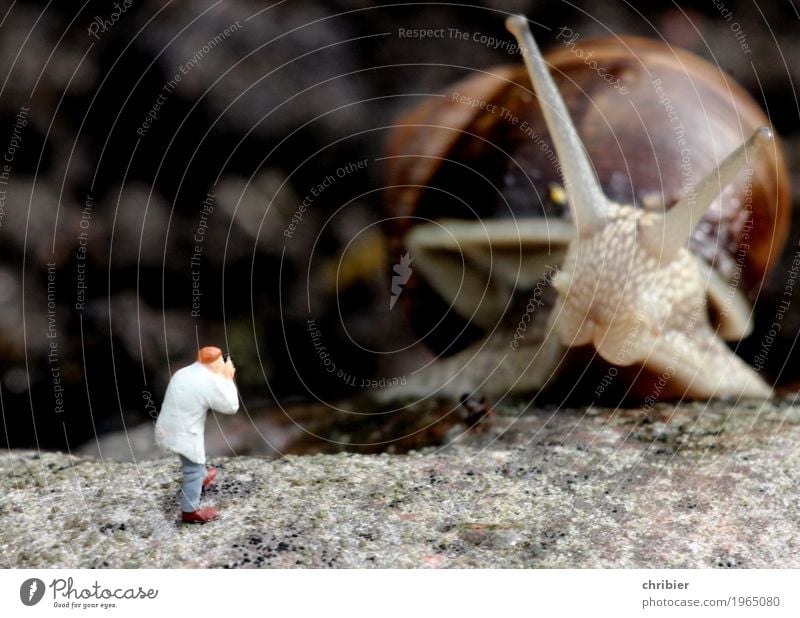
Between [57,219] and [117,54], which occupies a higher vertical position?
[117,54]

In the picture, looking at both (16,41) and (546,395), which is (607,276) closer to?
(546,395)

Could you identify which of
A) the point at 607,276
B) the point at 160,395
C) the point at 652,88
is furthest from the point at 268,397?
the point at 652,88

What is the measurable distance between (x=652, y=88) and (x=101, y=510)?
74 centimetres

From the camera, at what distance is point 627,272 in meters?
0.84

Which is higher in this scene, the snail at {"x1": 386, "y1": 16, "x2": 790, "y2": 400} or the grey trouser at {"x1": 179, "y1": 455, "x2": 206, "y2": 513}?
the snail at {"x1": 386, "y1": 16, "x2": 790, "y2": 400}

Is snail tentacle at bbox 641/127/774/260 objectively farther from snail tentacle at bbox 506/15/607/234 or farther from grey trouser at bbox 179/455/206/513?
grey trouser at bbox 179/455/206/513

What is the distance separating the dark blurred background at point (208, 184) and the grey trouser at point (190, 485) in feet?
0.63

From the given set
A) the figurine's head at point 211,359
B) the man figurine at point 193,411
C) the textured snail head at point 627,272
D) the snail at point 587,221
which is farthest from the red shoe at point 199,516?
the textured snail head at point 627,272

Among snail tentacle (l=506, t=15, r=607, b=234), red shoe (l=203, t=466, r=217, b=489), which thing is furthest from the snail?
red shoe (l=203, t=466, r=217, b=489)

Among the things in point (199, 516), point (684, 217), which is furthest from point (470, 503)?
point (684, 217)

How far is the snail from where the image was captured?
2.79ft

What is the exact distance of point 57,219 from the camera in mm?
857

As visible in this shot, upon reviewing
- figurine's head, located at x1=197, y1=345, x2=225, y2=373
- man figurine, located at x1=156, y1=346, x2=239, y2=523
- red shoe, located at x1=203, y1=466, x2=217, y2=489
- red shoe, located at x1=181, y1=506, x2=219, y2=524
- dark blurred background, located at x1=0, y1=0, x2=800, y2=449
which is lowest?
red shoe, located at x1=181, y1=506, x2=219, y2=524

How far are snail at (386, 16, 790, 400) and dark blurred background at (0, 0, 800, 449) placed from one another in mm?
51
